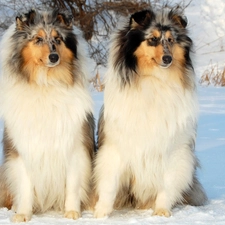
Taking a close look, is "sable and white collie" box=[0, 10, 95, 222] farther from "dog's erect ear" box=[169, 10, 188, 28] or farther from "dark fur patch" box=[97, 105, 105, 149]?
"dog's erect ear" box=[169, 10, 188, 28]

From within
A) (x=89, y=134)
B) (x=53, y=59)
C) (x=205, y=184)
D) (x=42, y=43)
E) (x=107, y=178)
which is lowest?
(x=205, y=184)

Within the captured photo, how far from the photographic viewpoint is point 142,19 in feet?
15.3

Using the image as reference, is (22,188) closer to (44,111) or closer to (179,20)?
(44,111)

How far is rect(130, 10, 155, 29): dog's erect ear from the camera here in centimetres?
466

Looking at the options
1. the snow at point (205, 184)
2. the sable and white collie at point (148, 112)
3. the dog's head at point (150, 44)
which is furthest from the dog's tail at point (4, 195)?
the dog's head at point (150, 44)

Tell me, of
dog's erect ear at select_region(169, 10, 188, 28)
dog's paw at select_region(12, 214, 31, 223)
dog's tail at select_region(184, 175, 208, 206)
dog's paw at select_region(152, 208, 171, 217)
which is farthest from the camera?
dog's tail at select_region(184, 175, 208, 206)

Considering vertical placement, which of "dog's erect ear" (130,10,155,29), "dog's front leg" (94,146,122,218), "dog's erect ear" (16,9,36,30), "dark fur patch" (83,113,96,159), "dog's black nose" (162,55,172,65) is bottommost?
"dog's front leg" (94,146,122,218)

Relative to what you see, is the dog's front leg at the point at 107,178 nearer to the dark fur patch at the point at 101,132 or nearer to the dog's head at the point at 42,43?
the dark fur patch at the point at 101,132

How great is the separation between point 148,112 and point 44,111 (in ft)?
2.68

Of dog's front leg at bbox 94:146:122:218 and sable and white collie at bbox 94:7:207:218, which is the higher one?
sable and white collie at bbox 94:7:207:218

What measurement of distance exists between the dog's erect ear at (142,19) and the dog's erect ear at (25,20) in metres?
0.78

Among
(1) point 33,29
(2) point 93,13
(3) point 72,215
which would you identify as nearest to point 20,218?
(3) point 72,215

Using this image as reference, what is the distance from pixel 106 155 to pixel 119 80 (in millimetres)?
607

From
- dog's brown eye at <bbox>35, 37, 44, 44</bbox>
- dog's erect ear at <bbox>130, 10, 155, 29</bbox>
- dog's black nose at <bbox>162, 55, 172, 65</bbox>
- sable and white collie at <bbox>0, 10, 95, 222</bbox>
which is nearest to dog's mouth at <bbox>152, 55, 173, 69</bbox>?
dog's black nose at <bbox>162, 55, 172, 65</bbox>
